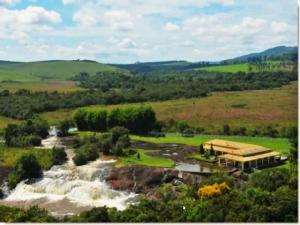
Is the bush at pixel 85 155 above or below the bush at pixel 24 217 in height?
below

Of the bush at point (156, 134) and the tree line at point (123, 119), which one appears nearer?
the bush at point (156, 134)

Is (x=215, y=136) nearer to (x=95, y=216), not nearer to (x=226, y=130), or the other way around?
(x=226, y=130)

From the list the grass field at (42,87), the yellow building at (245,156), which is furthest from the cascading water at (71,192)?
the grass field at (42,87)

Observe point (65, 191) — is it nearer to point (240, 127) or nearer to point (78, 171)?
point (78, 171)

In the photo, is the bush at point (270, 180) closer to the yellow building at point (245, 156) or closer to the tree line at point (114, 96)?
the yellow building at point (245, 156)

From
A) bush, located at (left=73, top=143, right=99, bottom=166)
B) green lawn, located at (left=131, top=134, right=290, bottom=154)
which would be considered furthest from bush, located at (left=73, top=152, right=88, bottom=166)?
green lawn, located at (left=131, top=134, right=290, bottom=154)

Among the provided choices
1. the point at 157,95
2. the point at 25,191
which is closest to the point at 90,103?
the point at 157,95

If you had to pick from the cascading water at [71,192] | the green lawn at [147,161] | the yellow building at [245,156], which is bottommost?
the cascading water at [71,192]
